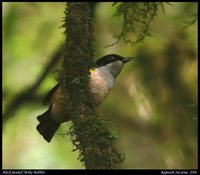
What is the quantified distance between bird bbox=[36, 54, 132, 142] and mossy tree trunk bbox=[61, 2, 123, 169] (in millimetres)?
918

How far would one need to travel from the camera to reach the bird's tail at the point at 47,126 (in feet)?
→ 21.5

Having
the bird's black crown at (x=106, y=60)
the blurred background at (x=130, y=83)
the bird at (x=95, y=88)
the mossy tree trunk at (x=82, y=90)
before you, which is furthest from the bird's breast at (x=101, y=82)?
the blurred background at (x=130, y=83)

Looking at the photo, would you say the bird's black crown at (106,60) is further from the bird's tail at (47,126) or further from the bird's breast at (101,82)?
the bird's tail at (47,126)

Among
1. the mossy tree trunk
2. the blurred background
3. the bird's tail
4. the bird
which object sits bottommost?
the blurred background

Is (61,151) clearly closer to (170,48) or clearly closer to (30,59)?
(30,59)

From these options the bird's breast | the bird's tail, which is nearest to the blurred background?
the bird's tail

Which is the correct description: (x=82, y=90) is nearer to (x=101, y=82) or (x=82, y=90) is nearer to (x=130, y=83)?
(x=101, y=82)

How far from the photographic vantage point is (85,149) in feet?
14.4

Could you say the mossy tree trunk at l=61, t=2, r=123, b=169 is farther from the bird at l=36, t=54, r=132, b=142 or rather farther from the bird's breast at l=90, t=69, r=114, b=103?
the bird at l=36, t=54, r=132, b=142

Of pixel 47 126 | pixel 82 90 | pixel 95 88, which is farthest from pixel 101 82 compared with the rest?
pixel 82 90

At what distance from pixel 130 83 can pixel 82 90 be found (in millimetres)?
4156

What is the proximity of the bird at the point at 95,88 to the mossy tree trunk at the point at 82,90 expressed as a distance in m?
0.92

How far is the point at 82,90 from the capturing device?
15.2ft

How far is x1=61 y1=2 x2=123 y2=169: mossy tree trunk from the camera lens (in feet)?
14.5
